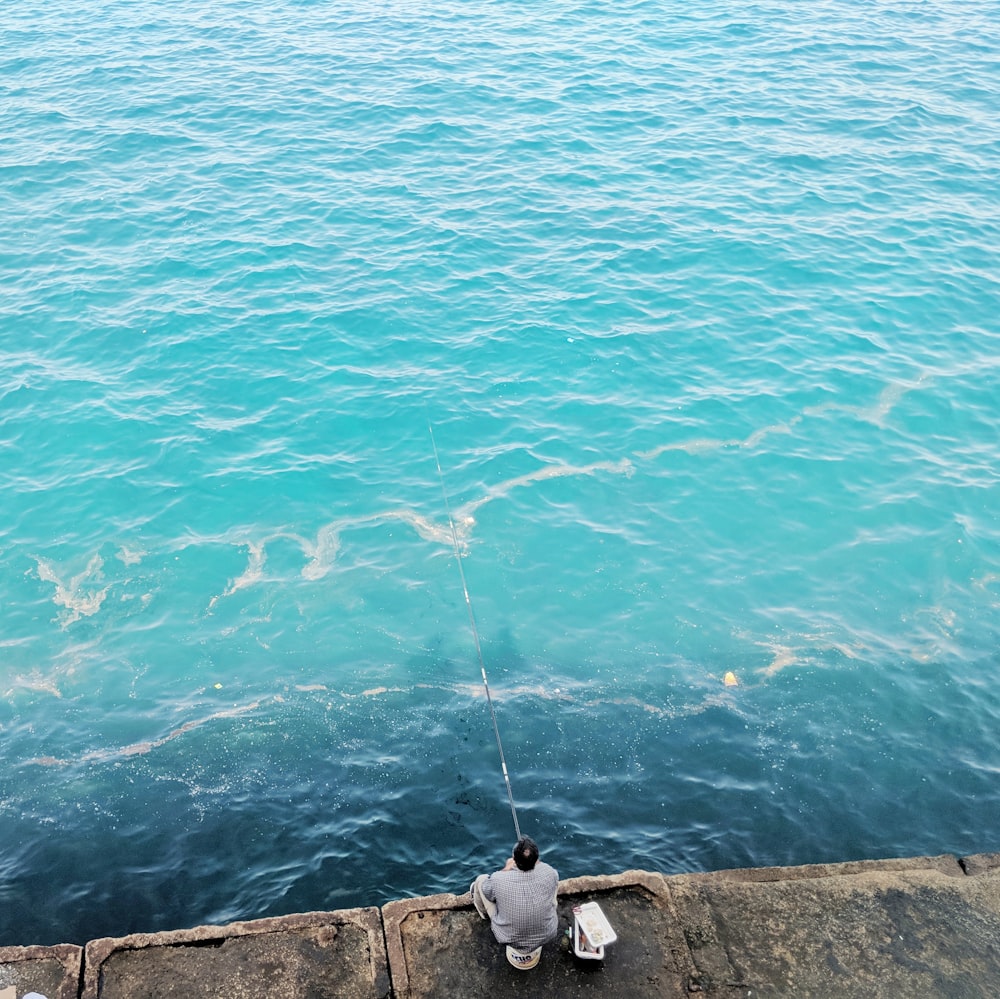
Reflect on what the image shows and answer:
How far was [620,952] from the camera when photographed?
811cm

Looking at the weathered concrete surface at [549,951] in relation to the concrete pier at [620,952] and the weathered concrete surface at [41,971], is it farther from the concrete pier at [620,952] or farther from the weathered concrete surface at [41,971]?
the weathered concrete surface at [41,971]

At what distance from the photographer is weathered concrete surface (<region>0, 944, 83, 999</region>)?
7777 mm

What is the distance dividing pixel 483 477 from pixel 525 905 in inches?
369

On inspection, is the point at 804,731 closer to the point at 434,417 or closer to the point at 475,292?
the point at 434,417

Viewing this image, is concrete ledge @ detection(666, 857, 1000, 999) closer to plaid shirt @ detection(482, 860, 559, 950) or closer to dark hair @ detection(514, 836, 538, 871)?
plaid shirt @ detection(482, 860, 559, 950)

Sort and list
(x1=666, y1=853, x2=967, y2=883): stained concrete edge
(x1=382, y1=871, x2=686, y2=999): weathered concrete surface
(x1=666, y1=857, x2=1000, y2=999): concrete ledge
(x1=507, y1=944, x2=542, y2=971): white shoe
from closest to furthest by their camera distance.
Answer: (x1=507, y1=944, x2=542, y2=971): white shoe → (x1=382, y1=871, x2=686, y2=999): weathered concrete surface → (x1=666, y1=857, x2=1000, y2=999): concrete ledge → (x1=666, y1=853, x2=967, y2=883): stained concrete edge

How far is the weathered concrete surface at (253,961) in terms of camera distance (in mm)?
7824

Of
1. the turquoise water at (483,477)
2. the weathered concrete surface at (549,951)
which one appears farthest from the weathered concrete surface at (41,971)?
the weathered concrete surface at (549,951)

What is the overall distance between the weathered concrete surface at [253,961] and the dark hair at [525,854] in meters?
1.72

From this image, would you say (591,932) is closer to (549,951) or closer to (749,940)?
(549,951)

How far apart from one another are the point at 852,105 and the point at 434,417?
18.2 metres

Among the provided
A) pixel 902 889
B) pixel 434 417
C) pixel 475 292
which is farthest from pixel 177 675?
pixel 475 292

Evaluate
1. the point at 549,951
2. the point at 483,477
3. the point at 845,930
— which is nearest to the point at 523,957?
the point at 549,951

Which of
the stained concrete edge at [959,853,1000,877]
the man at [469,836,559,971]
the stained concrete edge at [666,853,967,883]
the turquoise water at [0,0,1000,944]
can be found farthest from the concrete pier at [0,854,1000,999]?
the turquoise water at [0,0,1000,944]
